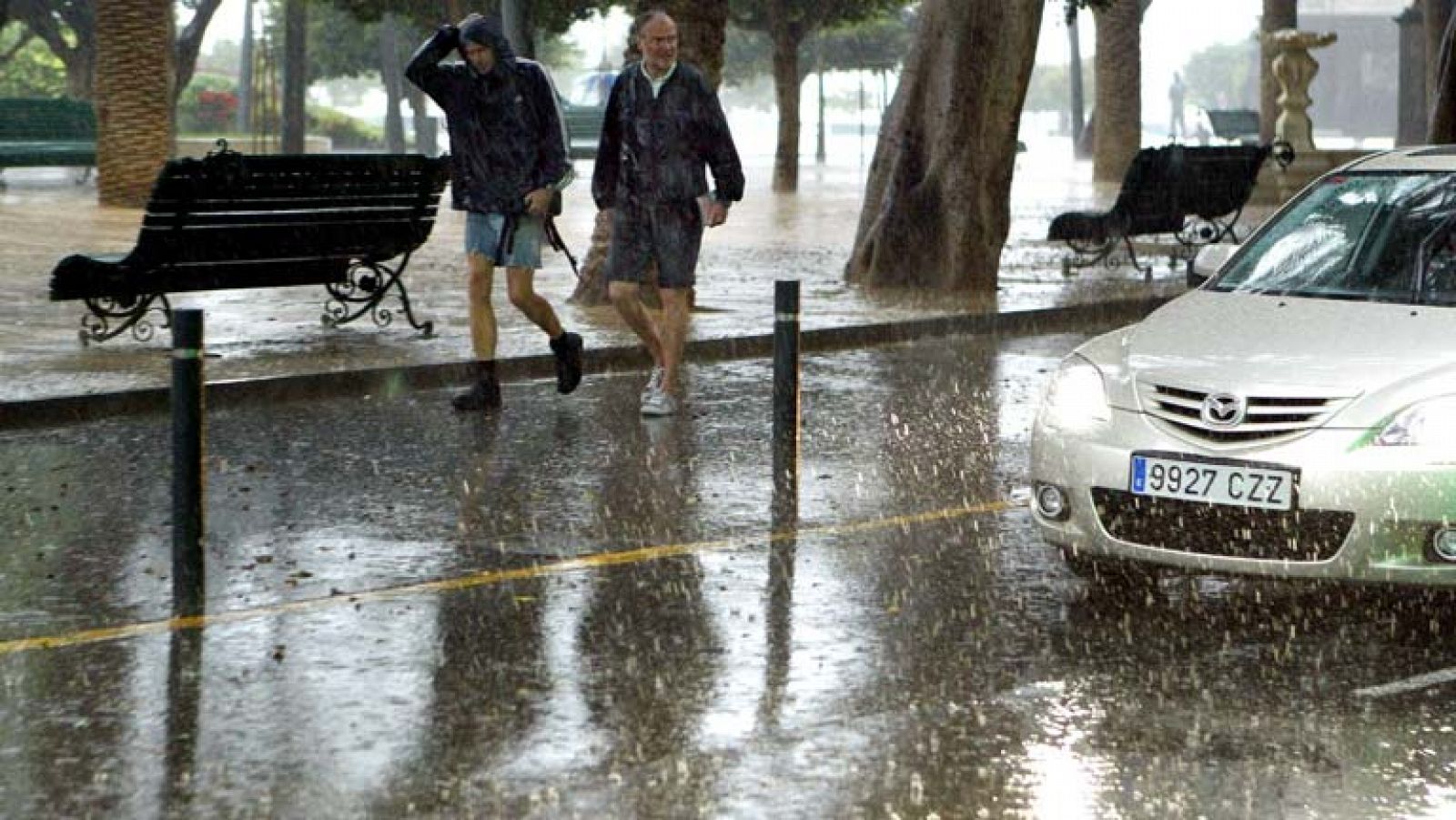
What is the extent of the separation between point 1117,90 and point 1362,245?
36.2 m

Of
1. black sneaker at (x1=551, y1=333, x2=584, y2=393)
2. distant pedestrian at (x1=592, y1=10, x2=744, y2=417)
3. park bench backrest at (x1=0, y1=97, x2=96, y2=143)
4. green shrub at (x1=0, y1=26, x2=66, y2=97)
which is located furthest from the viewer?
green shrub at (x1=0, y1=26, x2=66, y2=97)

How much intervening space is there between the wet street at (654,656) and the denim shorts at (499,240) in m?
1.41

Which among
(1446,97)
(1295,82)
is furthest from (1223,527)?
(1295,82)

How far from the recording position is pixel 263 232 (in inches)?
571

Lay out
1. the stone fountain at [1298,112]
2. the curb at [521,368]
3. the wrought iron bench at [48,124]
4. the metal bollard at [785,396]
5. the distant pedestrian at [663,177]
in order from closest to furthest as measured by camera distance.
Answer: the metal bollard at [785,396] < the curb at [521,368] < the distant pedestrian at [663,177] < the stone fountain at [1298,112] < the wrought iron bench at [48,124]

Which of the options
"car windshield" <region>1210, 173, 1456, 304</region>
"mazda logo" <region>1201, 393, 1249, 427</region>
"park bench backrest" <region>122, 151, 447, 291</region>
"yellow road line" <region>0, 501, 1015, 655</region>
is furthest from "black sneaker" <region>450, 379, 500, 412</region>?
"mazda logo" <region>1201, 393, 1249, 427</region>

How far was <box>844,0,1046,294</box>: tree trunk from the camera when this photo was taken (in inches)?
768

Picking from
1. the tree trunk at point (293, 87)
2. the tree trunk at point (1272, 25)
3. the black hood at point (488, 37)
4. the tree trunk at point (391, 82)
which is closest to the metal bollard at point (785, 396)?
the black hood at point (488, 37)

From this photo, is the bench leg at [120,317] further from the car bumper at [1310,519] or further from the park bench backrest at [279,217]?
the car bumper at [1310,519]

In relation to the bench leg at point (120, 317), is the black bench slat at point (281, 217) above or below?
above

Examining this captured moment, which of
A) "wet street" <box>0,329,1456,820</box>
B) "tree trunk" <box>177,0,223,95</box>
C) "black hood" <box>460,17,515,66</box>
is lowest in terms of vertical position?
"wet street" <box>0,329,1456,820</box>

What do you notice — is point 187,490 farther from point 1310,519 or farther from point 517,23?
point 517,23

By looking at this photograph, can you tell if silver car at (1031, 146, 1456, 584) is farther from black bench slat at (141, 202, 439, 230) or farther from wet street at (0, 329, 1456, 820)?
black bench slat at (141, 202, 439, 230)

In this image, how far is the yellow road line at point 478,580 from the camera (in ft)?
24.2
